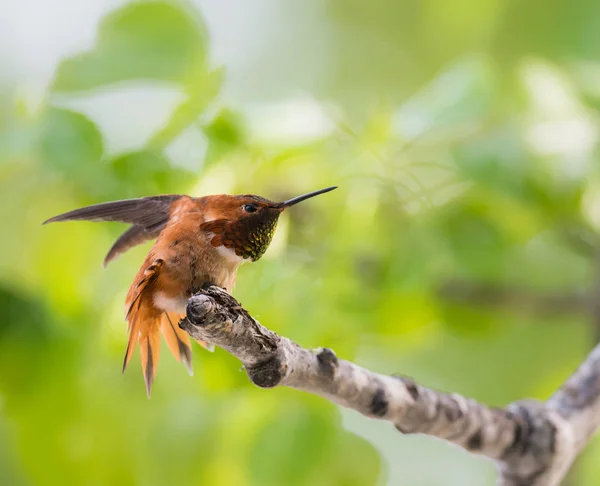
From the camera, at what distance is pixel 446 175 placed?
3.11 feet

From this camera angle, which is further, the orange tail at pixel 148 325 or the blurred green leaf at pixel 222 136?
the blurred green leaf at pixel 222 136

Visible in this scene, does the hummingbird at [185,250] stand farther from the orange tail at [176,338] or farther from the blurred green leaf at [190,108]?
the blurred green leaf at [190,108]

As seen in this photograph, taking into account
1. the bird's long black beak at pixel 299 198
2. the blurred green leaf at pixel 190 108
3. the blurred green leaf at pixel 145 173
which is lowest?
the bird's long black beak at pixel 299 198

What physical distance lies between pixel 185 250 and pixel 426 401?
208 millimetres

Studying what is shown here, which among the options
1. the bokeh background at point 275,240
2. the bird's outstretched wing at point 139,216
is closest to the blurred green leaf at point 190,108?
the bokeh background at point 275,240

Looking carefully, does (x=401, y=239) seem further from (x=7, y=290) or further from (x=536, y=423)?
(x=7, y=290)

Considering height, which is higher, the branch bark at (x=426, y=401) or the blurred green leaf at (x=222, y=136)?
the blurred green leaf at (x=222, y=136)

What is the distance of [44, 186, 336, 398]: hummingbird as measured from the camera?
0.38 m

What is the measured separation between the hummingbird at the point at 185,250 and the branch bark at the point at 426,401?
0.03m

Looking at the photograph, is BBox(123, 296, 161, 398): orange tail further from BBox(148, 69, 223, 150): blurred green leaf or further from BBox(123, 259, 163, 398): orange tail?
BBox(148, 69, 223, 150): blurred green leaf

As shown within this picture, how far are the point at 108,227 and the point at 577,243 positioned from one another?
67cm

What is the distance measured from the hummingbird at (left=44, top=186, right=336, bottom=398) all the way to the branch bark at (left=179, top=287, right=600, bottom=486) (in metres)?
0.03

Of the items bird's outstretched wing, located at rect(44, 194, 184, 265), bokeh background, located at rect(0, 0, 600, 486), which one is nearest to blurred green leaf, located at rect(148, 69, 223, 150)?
bokeh background, located at rect(0, 0, 600, 486)

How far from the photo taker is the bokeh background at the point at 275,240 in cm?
71
